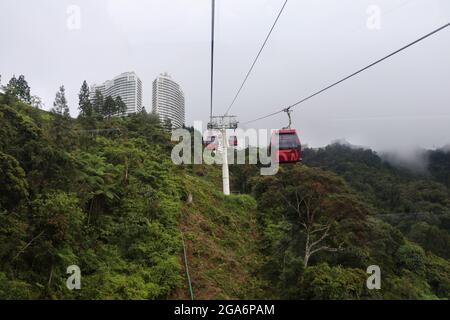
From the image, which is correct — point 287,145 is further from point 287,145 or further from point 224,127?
point 224,127

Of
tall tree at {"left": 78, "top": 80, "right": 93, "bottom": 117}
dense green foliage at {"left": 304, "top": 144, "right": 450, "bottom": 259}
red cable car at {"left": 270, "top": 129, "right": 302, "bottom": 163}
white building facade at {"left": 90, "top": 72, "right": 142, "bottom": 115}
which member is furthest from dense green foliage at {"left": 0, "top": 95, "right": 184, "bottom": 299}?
white building facade at {"left": 90, "top": 72, "right": 142, "bottom": 115}

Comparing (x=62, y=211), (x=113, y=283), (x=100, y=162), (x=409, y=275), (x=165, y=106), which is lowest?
(x=409, y=275)

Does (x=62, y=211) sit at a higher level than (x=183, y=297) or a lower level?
higher

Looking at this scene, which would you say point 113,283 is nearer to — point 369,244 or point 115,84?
point 369,244
